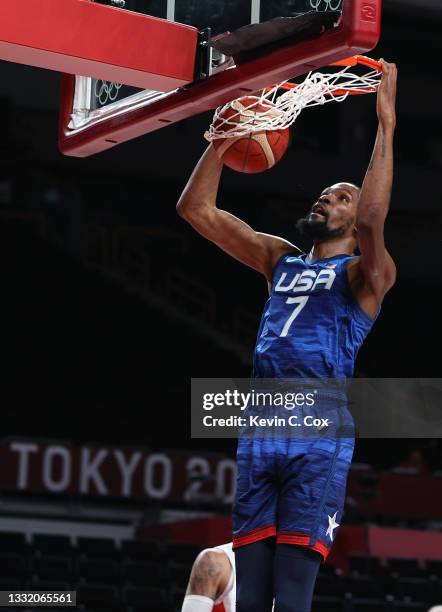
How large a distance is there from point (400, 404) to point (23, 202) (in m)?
9.84

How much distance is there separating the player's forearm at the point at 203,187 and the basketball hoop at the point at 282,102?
0.40 ft

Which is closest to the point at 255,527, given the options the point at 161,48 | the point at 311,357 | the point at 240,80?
the point at 311,357

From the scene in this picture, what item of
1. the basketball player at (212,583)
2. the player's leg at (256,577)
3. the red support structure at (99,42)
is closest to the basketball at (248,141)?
the red support structure at (99,42)

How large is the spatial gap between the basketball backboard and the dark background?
10.6 m

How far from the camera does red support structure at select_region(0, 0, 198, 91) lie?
3969 mm

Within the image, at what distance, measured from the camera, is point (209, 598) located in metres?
5.18

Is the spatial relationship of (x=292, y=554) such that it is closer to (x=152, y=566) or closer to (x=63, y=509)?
(x=152, y=566)

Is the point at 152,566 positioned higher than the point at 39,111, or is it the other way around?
the point at 39,111

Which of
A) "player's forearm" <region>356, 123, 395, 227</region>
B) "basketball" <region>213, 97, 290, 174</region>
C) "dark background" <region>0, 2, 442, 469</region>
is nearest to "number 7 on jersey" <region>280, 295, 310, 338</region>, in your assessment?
"player's forearm" <region>356, 123, 395, 227</region>

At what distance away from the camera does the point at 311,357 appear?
3.98 m

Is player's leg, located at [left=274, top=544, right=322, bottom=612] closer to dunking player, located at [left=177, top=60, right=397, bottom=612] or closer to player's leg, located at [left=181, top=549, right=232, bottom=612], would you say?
dunking player, located at [left=177, top=60, right=397, bottom=612]

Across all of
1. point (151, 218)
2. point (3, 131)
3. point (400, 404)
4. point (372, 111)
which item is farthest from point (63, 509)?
point (372, 111)

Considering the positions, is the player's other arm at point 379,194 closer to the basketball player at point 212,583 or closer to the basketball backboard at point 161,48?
the basketball backboard at point 161,48

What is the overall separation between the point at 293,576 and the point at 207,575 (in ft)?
5.05
